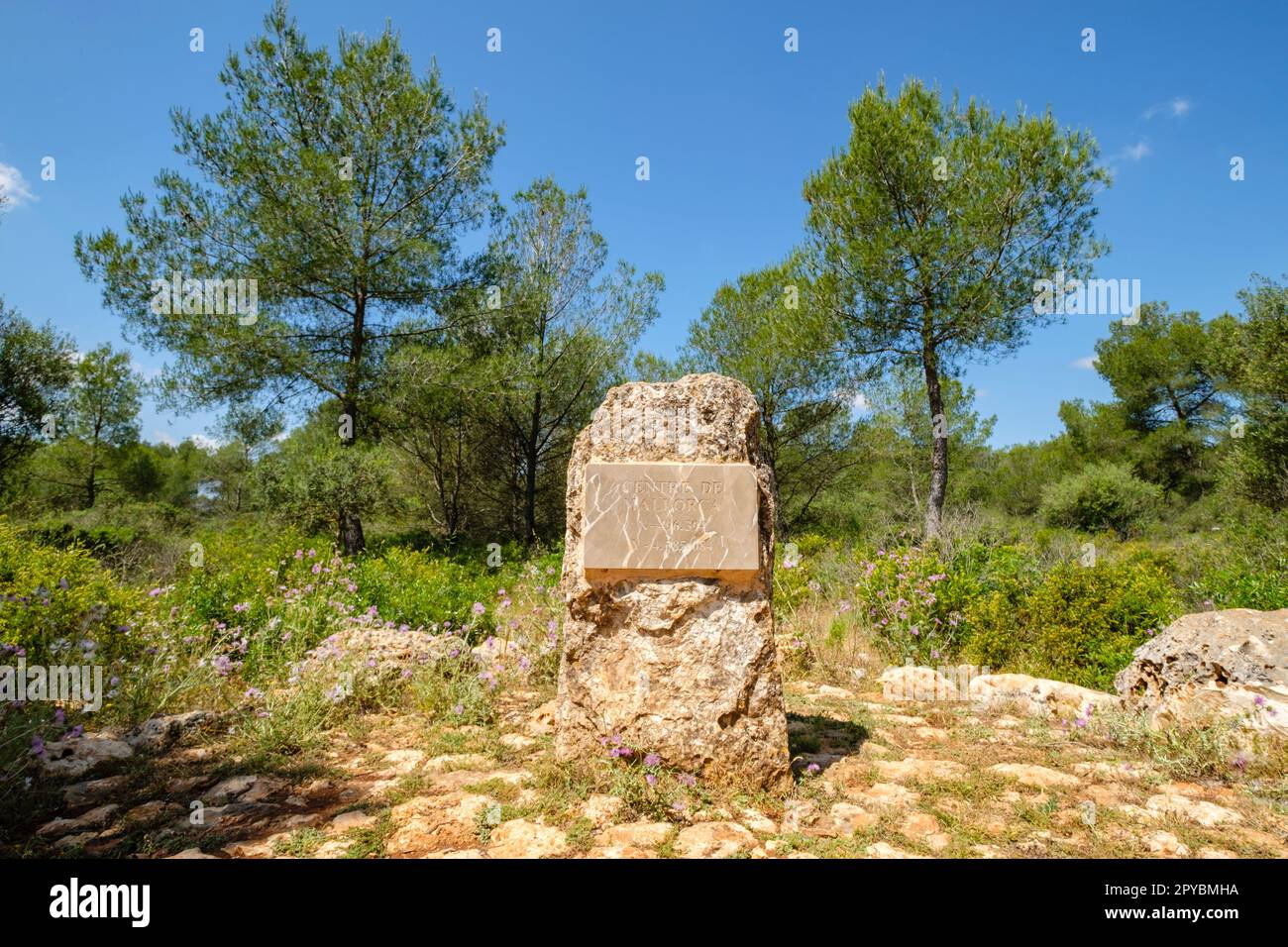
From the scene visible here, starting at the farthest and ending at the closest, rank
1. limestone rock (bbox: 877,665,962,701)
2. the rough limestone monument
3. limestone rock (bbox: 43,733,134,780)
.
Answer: limestone rock (bbox: 877,665,962,701) < limestone rock (bbox: 43,733,134,780) < the rough limestone monument

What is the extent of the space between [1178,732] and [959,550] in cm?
393

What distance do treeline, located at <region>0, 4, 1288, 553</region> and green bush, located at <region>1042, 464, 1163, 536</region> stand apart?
5245 mm

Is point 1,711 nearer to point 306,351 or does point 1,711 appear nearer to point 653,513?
point 653,513

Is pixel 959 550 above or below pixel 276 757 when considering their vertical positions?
above

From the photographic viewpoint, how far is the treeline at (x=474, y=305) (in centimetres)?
1135

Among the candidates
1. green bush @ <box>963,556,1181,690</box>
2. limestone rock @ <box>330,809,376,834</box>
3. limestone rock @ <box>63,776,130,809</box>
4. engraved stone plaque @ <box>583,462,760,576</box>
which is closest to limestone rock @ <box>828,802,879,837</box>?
engraved stone plaque @ <box>583,462,760,576</box>

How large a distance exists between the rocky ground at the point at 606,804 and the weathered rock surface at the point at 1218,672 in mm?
466

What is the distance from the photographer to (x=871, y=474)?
22312 mm

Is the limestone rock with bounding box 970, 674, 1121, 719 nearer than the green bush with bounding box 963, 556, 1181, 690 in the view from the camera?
Yes

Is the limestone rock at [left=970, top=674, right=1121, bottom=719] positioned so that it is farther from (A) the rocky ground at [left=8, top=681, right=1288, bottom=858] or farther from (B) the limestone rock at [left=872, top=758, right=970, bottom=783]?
(B) the limestone rock at [left=872, top=758, right=970, bottom=783]

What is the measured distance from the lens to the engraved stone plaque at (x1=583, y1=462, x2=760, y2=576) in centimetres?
335

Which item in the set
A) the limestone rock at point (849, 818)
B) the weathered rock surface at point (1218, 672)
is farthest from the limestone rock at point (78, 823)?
the weathered rock surface at point (1218, 672)

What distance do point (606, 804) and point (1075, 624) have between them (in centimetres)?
480
